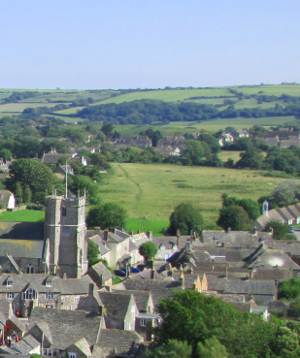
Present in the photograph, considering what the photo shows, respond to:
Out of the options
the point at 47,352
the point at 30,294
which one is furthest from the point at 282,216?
the point at 47,352

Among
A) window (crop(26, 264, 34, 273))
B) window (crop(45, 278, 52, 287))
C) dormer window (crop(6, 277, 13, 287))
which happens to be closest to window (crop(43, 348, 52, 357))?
window (crop(45, 278, 52, 287))

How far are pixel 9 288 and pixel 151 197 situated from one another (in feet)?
170

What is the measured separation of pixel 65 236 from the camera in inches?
2103

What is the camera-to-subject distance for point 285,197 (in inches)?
3509

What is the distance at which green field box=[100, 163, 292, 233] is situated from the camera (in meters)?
84.9

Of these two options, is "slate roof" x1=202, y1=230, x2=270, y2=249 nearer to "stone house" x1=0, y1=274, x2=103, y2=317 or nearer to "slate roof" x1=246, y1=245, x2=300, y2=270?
"slate roof" x1=246, y1=245, x2=300, y2=270

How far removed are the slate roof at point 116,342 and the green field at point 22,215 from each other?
38807mm

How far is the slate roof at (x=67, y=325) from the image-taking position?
1469 inches

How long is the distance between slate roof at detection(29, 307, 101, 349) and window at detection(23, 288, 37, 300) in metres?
5.23

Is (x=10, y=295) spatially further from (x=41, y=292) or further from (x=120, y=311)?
(x=120, y=311)

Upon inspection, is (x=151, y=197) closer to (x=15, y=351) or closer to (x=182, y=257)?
(x=182, y=257)

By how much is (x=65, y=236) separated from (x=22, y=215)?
91.2ft

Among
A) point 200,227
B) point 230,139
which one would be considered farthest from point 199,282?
point 230,139

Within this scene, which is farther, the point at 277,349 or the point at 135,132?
the point at 135,132
